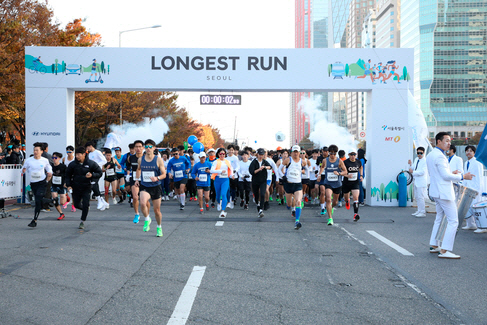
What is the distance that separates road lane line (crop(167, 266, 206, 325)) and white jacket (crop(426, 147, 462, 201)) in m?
3.99

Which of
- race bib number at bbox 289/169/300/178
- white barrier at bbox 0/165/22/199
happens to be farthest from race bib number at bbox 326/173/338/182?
white barrier at bbox 0/165/22/199

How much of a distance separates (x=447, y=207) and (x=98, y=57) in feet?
43.6

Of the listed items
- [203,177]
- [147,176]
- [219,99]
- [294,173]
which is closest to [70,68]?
[219,99]

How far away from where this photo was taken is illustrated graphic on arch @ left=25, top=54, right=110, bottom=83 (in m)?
16.7

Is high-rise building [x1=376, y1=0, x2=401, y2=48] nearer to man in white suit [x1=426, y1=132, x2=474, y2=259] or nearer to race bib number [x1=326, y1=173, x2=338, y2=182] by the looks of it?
race bib number [x1=326, y1=173, x2=338, y2=182]

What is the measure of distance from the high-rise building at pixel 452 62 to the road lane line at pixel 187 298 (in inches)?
4994

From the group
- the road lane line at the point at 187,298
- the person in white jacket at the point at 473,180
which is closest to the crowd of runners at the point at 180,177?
the person in white jacket at the point at 473,180

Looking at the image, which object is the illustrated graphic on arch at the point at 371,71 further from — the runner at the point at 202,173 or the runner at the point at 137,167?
the runner at the point at 137,167

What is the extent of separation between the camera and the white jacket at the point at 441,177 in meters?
7.48

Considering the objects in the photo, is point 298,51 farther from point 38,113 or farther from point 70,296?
point 70,296

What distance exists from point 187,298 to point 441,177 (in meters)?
4.73

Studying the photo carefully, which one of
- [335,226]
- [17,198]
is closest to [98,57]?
[17,198]

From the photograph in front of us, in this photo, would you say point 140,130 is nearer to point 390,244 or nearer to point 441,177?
point 390,244

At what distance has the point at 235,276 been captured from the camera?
20.1 ft
